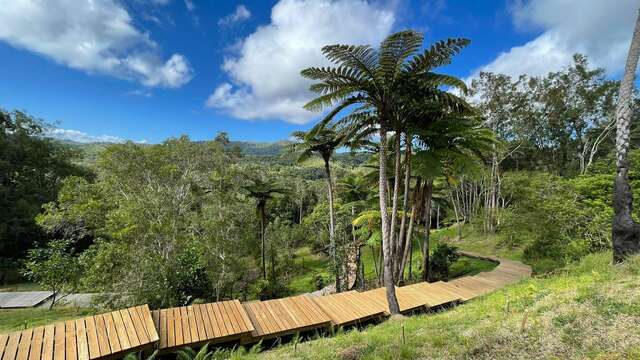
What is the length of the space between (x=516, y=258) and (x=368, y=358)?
55.4 feet

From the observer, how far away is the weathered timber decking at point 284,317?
643 cm

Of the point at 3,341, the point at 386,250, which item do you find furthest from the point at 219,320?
the point at 386,250

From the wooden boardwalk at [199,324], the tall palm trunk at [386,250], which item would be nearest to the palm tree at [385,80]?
the tall palm trunk at [386,250]

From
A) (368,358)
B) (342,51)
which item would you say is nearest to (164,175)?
(342,51)

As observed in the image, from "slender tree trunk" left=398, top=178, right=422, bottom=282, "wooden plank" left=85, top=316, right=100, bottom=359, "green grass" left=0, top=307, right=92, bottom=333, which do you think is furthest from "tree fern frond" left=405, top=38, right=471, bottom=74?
"green grass" left=0, top=307, right=92, bottom=333

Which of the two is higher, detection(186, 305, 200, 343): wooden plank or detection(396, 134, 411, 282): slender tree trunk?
detection(396, 134, 411, 282): slender tree trunk

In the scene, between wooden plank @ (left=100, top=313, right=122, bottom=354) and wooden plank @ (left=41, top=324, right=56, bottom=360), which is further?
wooden plank @ (left=100, top=313, right=122, bottom=354)

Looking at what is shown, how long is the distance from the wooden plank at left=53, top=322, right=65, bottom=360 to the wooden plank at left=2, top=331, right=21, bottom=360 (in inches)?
19.0

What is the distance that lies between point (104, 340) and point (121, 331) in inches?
10.7

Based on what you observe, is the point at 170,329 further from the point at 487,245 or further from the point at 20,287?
the point at 20,287

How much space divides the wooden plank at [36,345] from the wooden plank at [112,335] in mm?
898

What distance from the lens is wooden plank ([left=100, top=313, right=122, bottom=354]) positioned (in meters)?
5.08

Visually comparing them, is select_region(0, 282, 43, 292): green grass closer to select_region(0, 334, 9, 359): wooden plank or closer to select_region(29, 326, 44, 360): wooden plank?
select_region(0, 334, 9, 359): wooden plank

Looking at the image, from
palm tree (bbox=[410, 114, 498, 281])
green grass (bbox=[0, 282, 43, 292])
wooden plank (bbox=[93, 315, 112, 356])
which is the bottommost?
green grass (bbox=[0, 282, 43, 292])
